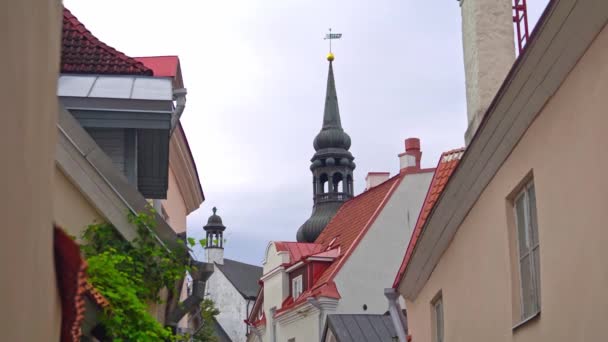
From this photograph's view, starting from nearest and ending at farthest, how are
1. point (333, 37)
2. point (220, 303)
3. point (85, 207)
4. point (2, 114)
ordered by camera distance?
point (2, 114) → point (85, 207) → point (333, 37) → point (220, 303)

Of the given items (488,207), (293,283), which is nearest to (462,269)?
(488,207)

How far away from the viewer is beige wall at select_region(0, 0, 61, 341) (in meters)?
4.27

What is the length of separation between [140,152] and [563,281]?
272 inches

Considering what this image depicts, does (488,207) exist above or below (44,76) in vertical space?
above

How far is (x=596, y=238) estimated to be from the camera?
8.02m

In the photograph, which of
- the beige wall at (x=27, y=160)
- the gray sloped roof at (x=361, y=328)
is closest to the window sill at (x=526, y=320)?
the beige wall at (x=27, y=160)

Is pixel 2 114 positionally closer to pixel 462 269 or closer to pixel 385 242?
pixel 462 269

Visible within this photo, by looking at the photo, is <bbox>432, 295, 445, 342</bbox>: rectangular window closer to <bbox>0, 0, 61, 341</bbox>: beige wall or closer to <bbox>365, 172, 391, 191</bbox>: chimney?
<bbox>0, 0, 61, 341</bbox>: beige wall

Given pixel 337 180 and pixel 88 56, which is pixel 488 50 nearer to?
pixel 88 56

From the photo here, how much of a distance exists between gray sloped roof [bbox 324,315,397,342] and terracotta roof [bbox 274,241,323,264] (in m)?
11.0

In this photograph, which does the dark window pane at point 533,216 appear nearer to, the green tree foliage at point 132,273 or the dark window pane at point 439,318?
the green tree foliage at point 132,273

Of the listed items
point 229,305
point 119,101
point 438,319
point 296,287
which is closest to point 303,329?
point 296,287

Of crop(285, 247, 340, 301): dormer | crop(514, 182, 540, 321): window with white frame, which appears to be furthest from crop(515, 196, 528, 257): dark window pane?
crop(285, 247, 340, 301): dormer

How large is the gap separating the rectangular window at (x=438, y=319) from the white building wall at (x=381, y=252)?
21.9 metres
